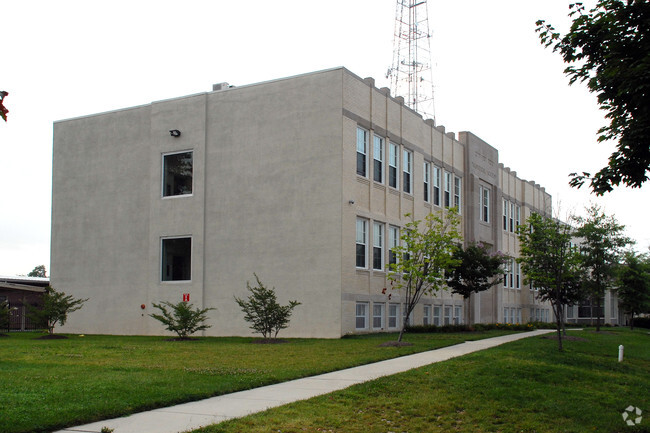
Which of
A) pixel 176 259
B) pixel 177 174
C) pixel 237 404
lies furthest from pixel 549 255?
pixel 177 174

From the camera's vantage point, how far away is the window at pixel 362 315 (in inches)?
1090

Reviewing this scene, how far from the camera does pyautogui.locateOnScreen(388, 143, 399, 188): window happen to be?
3108 cm

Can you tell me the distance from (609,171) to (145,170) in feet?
78.4

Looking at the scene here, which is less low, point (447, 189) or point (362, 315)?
point (447, 189)

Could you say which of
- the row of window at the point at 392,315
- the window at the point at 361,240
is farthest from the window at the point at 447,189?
the window at the point at 361,240

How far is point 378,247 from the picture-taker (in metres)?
29.6

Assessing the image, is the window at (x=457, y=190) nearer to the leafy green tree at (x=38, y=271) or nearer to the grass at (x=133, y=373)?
the grass at (x=133, y=373)

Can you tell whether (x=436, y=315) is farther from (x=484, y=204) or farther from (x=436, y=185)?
(x=484, y=204)

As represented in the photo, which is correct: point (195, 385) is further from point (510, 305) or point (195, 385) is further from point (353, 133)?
point (510, 305)

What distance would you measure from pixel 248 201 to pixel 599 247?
20.5m

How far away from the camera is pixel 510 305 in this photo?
150 ft

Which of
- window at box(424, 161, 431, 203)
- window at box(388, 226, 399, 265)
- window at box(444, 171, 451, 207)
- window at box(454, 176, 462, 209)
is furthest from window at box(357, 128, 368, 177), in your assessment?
window at box(454, 176, 462, 209)

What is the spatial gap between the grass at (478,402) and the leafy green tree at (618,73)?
12.7 ft

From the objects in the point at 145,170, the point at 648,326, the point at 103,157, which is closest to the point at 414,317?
the point at 145,170
